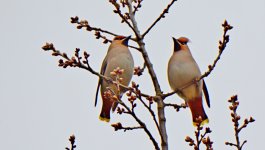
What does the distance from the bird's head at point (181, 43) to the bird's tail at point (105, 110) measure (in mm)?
923

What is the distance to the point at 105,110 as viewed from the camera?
5.16 meters

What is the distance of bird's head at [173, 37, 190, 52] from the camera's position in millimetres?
5066

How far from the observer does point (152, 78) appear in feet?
11.1

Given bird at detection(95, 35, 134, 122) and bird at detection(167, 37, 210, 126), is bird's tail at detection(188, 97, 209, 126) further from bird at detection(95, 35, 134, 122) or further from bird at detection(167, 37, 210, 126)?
bird at detection(95, 35, 134, 122)

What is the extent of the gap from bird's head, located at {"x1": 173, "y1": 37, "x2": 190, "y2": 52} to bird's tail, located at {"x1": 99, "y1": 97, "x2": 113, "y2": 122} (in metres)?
0.92

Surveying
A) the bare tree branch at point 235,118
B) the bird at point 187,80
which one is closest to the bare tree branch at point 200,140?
the bare tree branch at point 235,118

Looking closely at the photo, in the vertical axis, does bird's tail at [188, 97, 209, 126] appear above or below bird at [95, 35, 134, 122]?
below

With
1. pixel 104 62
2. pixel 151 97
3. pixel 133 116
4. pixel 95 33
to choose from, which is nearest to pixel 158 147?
pixel 133 116

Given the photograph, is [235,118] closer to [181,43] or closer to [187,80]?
[187,80]

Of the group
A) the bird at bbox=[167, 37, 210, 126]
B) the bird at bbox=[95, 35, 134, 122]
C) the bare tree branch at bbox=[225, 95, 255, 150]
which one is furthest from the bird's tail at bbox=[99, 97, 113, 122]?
the bare tree branch at bbox=[225, 95, 255, 150]

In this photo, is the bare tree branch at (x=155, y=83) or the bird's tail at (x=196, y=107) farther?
the bird's tail at (x=196, y=107)

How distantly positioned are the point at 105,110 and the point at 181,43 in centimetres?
110

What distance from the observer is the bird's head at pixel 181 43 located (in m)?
5.07

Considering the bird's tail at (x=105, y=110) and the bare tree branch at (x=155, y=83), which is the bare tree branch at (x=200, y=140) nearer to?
the bare tree branch at (x=155, y=83)
